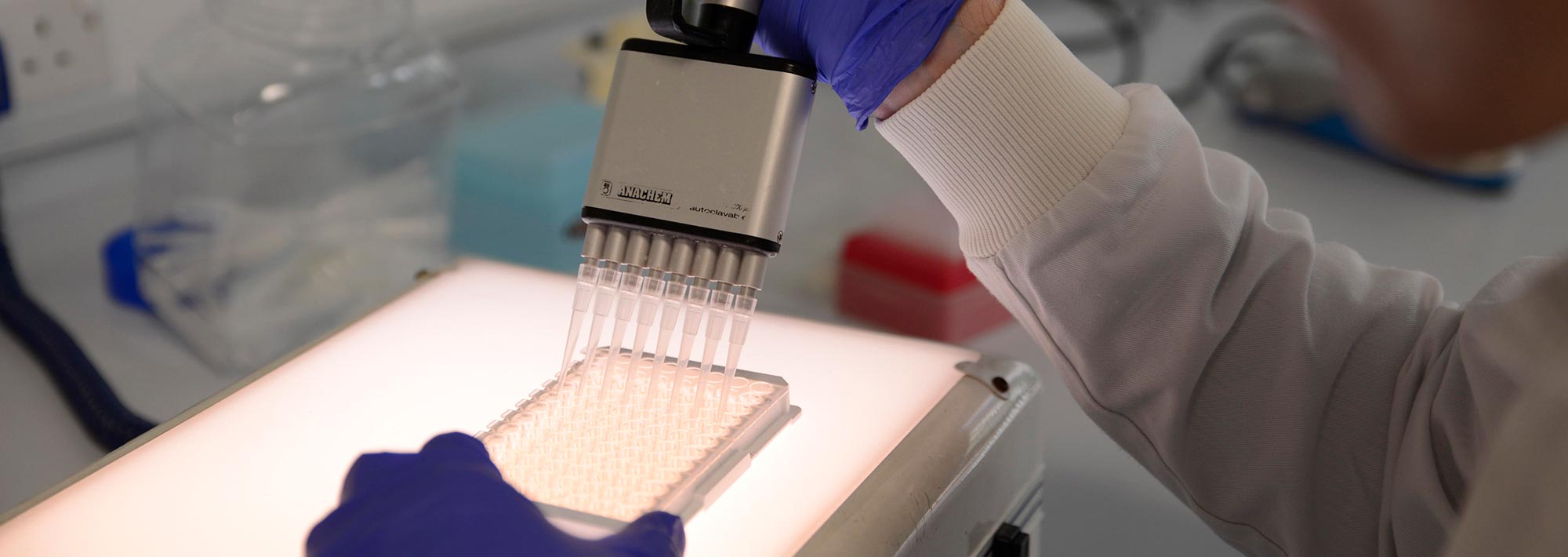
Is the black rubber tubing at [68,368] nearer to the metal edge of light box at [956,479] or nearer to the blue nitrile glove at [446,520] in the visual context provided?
the blue nitrile glove at [446,520]

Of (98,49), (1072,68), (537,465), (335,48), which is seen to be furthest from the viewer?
(335,48)

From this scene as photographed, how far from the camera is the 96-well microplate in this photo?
600 mm

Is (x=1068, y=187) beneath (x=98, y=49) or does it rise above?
above

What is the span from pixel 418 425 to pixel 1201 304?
479 millimetres

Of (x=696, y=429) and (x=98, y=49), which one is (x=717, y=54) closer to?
(x=696, y=429)

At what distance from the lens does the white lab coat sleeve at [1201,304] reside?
71 centimetres

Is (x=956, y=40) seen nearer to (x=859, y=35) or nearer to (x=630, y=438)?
(x=859, y=35)

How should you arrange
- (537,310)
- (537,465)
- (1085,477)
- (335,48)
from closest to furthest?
(537,465), (537,310), (1085,477), (335,48)

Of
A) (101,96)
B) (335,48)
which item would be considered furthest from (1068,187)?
(101,96)

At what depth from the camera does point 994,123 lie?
0.72 meters

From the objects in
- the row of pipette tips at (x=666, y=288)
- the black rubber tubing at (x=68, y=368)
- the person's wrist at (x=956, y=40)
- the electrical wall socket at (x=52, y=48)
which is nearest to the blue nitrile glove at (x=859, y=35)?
the person's wrist at (x=956, y=40)

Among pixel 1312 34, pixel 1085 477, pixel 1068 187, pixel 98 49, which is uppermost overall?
pixel 1312 34

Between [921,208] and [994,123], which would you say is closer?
[994,123]

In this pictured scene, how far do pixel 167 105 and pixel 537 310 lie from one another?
1.98 ft
